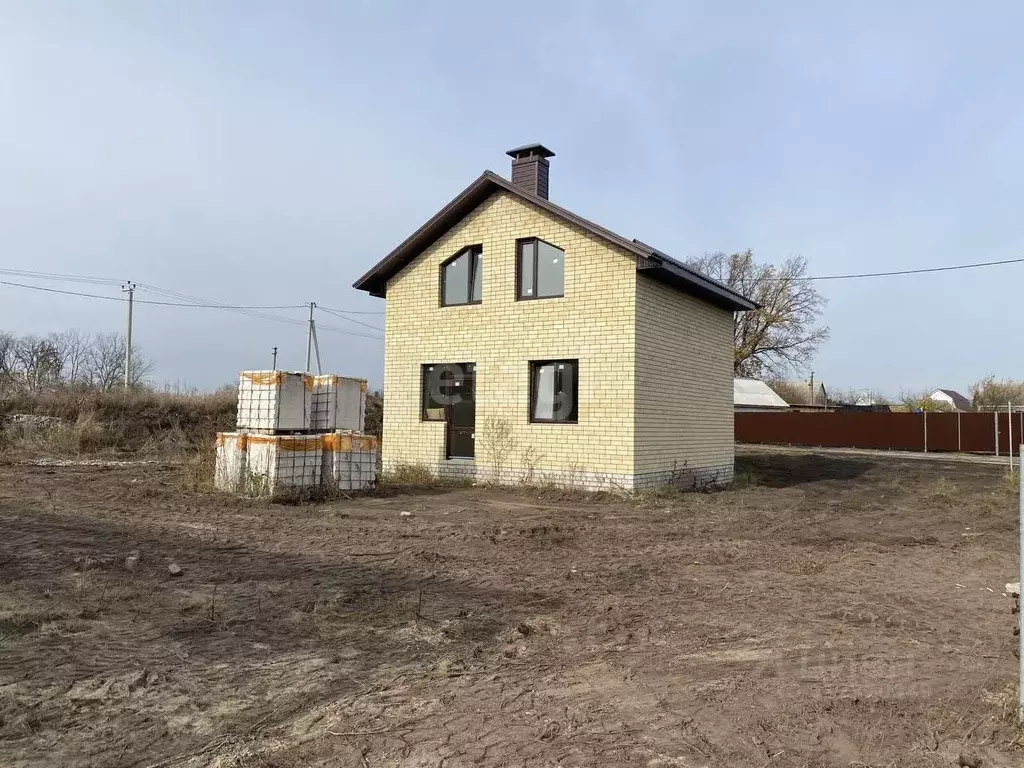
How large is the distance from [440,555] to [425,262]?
8.92 meters

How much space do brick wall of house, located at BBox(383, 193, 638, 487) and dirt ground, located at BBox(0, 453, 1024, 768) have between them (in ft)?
11.9

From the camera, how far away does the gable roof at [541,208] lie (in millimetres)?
12758

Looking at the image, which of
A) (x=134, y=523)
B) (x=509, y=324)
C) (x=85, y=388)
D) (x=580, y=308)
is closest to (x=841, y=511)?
(x=580, y=308)

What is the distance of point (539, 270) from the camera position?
14.0m

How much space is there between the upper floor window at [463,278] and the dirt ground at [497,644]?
6251 millimetres

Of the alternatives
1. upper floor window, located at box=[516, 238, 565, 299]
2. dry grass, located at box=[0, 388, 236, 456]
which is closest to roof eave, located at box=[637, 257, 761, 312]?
upper floor window, located at box=[516, 238, 565, 299]

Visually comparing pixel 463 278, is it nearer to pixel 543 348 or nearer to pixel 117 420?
pixel 543 348

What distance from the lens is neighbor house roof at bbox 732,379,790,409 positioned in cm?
4497

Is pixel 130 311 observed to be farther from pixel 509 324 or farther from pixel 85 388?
pixel 509 324

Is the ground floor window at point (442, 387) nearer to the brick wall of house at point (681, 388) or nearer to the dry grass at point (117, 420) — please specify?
the brick wall of house at point (681, 388)

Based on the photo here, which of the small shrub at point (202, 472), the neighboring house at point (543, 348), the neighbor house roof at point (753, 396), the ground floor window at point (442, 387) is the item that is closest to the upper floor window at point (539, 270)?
the neighboring house at point (543, 348)

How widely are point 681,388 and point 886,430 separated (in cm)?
2073

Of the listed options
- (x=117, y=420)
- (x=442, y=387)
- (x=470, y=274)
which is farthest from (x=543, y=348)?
(x=117, y=420)

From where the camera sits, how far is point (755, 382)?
48156 mm
